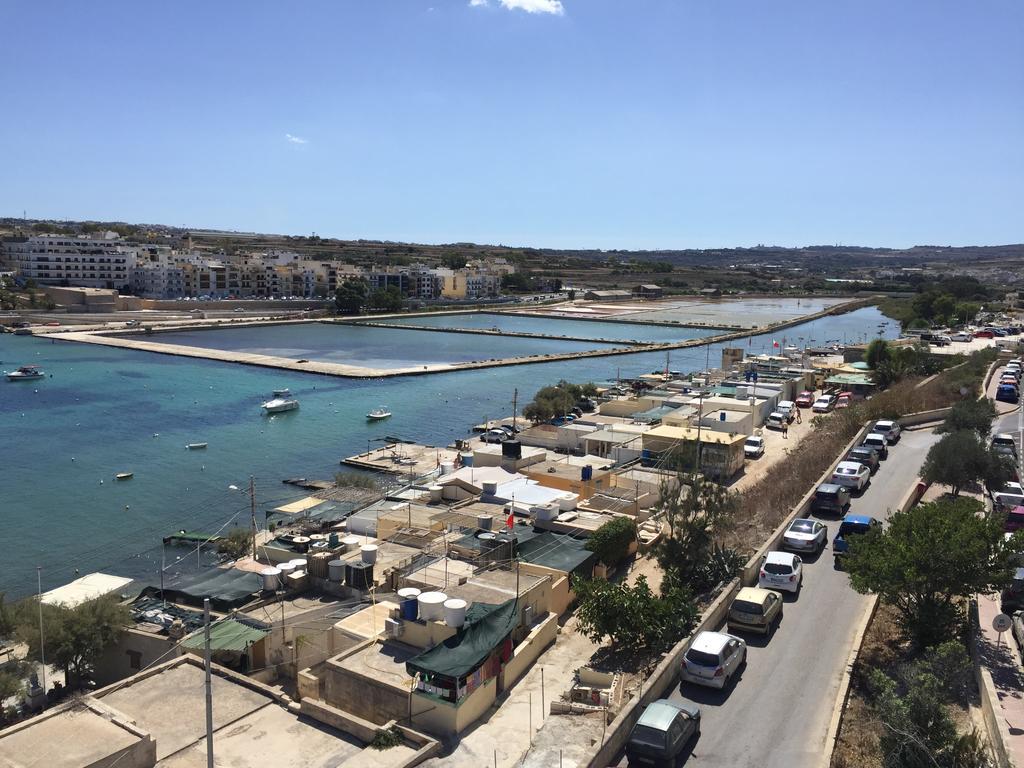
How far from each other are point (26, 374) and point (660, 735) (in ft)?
134

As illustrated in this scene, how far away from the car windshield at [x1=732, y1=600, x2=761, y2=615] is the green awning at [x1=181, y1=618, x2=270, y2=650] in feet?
17.3

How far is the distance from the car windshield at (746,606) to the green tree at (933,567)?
1118mm

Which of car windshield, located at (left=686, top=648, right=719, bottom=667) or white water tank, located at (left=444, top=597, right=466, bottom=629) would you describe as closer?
car windshield, located at (left=686, top=648, right=719, bottom=667)

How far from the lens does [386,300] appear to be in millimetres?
78250

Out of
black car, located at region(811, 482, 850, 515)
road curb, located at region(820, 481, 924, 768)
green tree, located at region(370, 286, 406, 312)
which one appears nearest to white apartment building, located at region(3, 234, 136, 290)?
green tree, located at region(370, 286, 406, 312)

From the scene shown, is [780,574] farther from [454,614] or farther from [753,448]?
[753,448]

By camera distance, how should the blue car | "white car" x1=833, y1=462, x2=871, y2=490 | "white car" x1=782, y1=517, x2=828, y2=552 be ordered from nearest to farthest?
"white car" x1=782, y1=517, x2=828, y2=552, the blue car, "white car" x1=833, y1=462, x2=871, y2=490

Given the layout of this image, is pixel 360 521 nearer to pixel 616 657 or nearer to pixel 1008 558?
pixel 616 657

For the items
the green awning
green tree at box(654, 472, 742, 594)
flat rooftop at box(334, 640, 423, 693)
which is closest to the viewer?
flat rooftop at box(334, 640, 423, 693)

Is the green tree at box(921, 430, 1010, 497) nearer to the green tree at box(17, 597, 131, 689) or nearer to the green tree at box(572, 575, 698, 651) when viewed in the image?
the green tree at box(572, 575, 698, 651)

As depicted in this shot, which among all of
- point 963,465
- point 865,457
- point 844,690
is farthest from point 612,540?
point 865,457

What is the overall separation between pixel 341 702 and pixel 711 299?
366ft

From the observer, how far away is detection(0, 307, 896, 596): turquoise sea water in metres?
17.6

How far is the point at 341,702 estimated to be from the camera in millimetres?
7852
